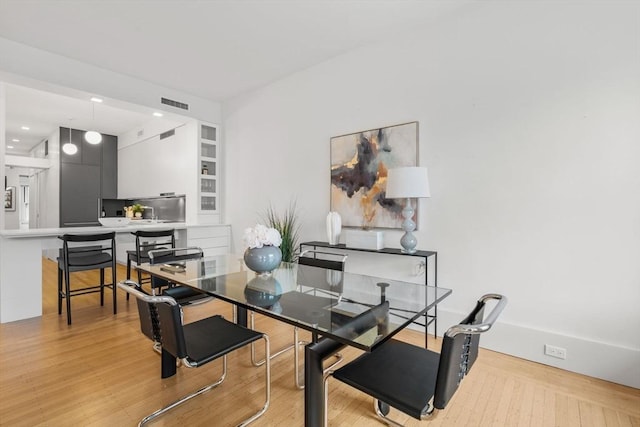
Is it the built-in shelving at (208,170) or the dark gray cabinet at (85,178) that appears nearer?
the built-in shelving at (208,170)

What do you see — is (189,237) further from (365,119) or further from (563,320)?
(563,320)

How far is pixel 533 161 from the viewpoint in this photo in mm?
2447

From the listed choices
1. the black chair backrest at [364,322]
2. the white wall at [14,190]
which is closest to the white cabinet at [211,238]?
the black chair backrest at [364,322]

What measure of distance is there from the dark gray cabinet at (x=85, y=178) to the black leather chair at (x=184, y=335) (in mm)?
6815

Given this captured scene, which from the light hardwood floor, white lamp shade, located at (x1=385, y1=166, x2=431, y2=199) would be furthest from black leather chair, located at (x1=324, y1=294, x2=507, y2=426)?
white lamp shade, located at (x1=385, y1=166, x2=431, y2=199)

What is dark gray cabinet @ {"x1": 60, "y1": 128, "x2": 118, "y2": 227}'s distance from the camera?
22.2 ft

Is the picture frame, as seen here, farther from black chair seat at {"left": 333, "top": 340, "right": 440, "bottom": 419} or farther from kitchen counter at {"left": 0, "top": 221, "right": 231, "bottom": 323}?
black chair seat at {"left": 333, "top": 340, "right": 440, "bottom": 419}

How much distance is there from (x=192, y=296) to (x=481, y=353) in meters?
2.43

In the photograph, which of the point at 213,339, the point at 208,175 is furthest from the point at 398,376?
the point at 208,175

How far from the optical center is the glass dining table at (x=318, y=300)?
4.31ft

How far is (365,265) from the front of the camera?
3422 mm

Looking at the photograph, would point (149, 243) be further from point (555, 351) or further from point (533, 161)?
point (555, 351)

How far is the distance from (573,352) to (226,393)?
2486 mm

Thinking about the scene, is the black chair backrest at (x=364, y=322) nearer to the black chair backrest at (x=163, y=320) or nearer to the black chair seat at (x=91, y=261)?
the black chair backrest at (x=163, y=320)
